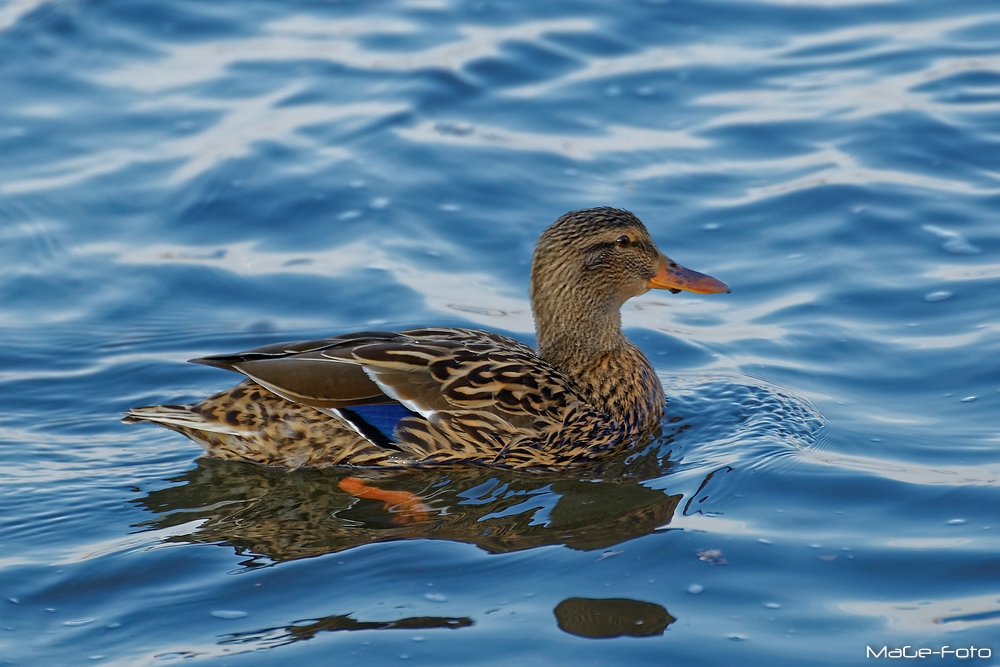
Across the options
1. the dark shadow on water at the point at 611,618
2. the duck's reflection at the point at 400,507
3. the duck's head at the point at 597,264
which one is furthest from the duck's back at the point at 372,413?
the dark shadow on water at the point at 611,618

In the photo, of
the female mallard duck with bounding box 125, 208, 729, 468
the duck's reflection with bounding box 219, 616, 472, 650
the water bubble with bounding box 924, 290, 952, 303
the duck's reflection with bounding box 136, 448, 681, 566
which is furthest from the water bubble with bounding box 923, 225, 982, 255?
the duck's reflection with bounding box 219, 616, 472, 650

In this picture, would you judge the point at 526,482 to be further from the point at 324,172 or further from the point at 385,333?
the point at 324,172

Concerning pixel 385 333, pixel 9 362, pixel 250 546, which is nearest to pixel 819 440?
pixel 385 333

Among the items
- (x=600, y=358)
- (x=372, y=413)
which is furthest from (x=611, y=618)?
(x=600, y=358)

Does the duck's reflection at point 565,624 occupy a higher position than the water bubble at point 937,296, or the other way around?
the water bubble at point 937,296

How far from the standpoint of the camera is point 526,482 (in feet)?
24.6

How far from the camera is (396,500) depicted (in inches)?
287

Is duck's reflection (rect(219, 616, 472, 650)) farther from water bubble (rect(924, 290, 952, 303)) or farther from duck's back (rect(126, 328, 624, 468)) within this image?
water bubble (rect(924, 290, 952, 303))

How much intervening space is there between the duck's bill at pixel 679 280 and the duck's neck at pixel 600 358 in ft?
1.13

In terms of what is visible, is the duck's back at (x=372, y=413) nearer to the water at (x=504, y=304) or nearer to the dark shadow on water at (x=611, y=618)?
the water at (x=504, y=304)

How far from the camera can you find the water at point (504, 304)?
6.18 metres

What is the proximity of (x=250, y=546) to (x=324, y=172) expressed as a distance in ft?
18.3

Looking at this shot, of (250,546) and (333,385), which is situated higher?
(333,385)

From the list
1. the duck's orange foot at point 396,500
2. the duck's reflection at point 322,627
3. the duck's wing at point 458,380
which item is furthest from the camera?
the duck's wing at point 458,380
